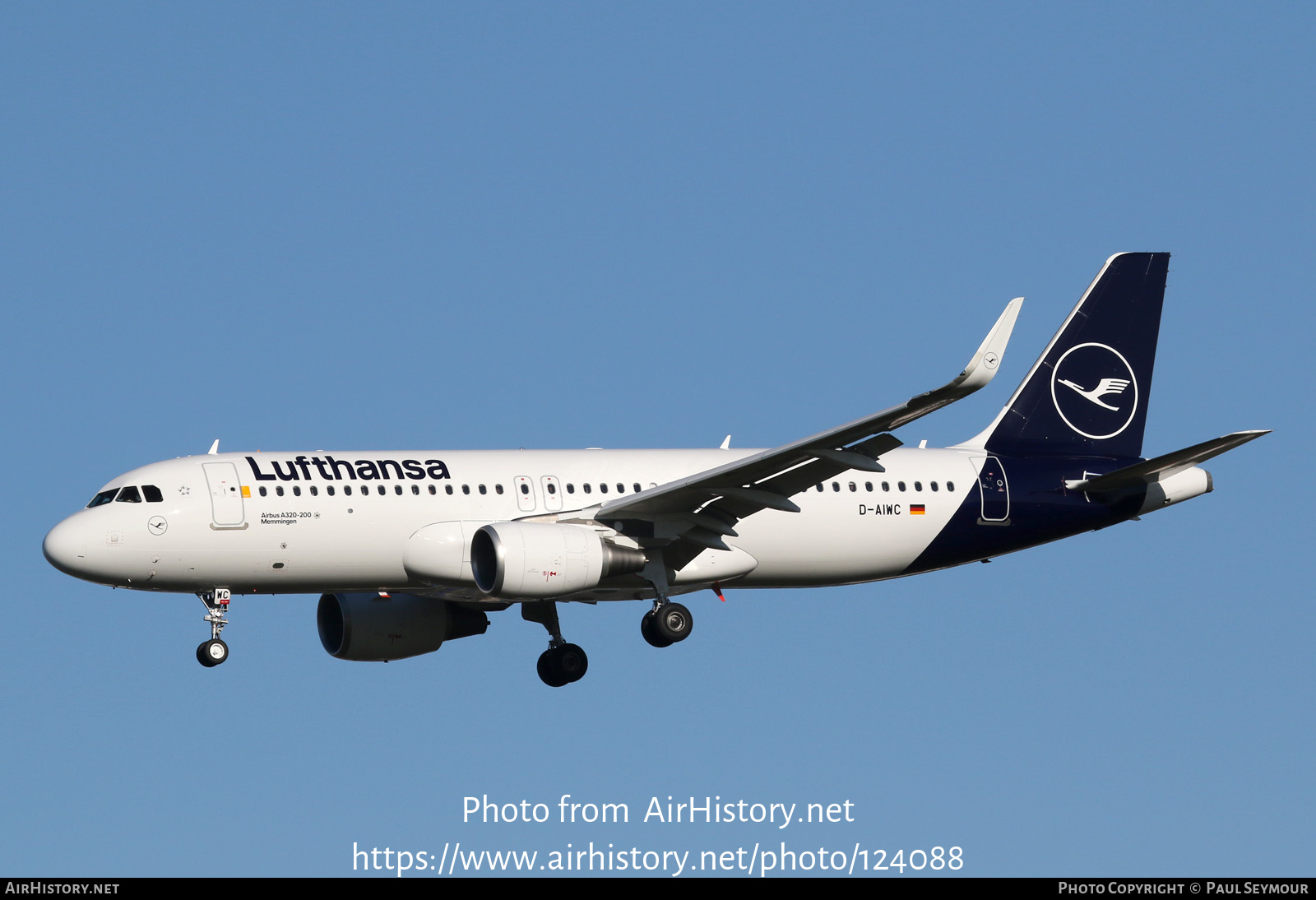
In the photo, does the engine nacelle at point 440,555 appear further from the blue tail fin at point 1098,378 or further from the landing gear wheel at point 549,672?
the blue tail fin at point 1098,378

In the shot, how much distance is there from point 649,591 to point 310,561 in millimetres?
→ 7458

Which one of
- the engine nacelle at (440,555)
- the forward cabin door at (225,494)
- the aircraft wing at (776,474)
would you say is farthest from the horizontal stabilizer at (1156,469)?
the forward cabin door at (225,494)

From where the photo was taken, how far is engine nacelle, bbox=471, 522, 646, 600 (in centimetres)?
3741

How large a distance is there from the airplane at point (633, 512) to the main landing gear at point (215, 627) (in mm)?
49

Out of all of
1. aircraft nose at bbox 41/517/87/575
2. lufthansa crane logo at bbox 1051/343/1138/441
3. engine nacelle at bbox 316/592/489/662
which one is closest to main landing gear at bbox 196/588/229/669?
aircraft nose at bbox 41/517/87/575

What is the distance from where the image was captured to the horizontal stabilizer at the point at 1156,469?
40000 millimetres

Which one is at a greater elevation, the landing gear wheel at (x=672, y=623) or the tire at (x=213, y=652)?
the landing gear wheel at (x=672, y=623)

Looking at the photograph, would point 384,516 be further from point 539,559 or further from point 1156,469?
point 1156,469

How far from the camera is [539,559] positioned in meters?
37.5

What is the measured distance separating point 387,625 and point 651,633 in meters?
6.86

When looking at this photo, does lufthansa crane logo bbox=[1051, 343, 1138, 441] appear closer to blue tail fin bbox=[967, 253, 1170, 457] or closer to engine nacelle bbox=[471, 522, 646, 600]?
blue tail fin bbox=[967, 253, 1170, 457]

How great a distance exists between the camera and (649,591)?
41156 mm

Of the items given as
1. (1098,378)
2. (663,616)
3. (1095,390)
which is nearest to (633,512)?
(663,616)

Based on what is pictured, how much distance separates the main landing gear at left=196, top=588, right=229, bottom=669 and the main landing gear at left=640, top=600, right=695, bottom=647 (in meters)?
8.82
